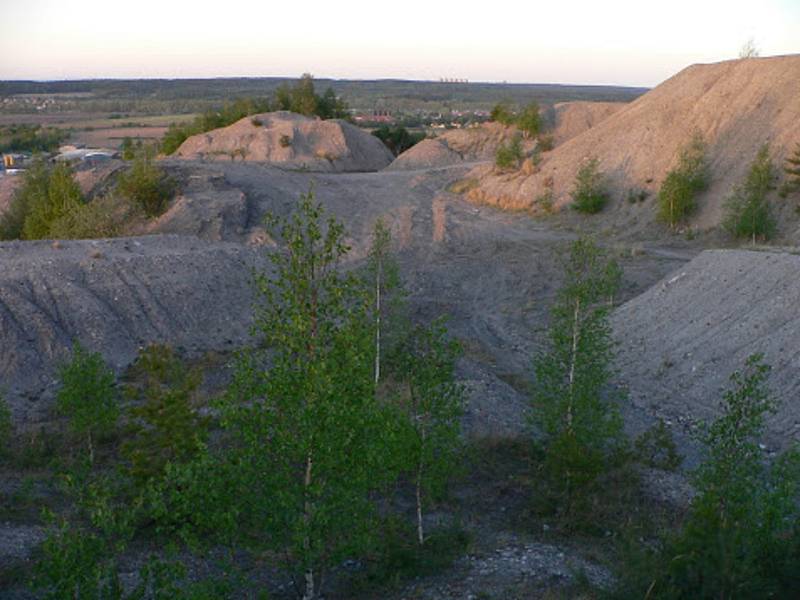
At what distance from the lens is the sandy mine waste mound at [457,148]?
52.5 metres

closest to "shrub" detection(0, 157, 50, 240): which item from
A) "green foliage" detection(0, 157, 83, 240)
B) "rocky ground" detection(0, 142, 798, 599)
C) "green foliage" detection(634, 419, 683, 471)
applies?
"green foliage" detection(0, 157, 83, 240)

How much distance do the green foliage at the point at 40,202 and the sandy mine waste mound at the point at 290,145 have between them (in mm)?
18175

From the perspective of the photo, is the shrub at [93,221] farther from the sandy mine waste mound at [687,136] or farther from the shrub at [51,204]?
the sandy mine waste mound at [687,136]

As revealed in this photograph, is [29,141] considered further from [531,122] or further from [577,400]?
[577,400]

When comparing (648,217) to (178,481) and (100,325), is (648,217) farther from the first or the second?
(178,481)

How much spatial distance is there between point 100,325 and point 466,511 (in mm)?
11802

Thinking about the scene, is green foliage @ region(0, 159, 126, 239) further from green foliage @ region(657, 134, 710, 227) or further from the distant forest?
the distant forest

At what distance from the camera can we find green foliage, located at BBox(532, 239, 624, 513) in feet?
37.2

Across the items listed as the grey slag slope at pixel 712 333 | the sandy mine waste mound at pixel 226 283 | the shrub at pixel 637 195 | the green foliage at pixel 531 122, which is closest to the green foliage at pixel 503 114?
the green foliage at pixel 531 122

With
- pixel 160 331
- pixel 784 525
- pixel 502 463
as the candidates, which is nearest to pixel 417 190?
pixel 160 331

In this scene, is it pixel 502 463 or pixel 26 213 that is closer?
pixel 502 463

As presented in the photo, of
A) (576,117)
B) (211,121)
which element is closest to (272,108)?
(211,121)

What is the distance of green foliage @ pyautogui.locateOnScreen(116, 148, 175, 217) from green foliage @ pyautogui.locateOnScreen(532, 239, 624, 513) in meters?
21.1

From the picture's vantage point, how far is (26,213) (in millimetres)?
29891
